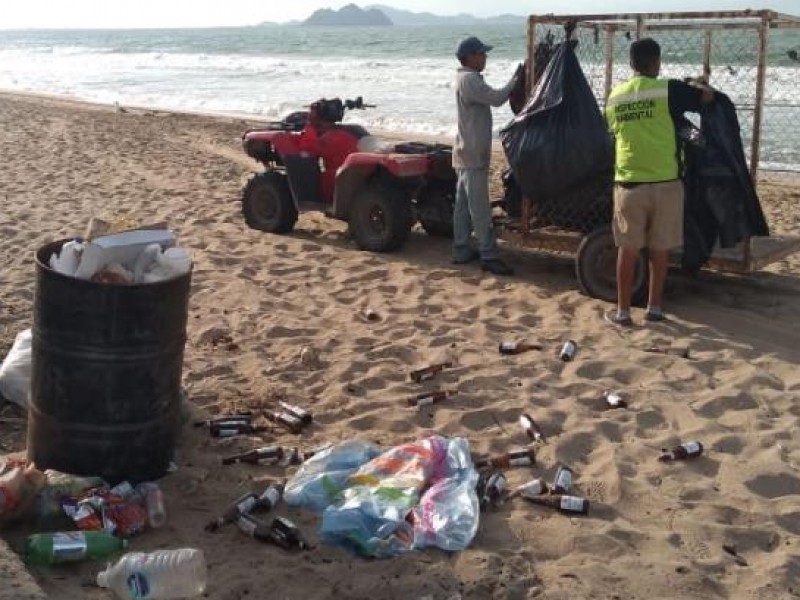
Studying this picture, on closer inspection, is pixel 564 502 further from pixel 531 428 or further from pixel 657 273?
pixel 657 273

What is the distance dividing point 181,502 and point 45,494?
21.0 inches

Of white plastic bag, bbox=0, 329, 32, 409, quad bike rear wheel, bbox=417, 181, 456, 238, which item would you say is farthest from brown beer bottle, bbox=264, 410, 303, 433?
quad bike rear wheel, bbox=417, 181, 456, 238

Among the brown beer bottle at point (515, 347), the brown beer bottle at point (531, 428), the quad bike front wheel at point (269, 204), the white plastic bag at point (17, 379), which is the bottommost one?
the brown beer bottle at point (531, 428)

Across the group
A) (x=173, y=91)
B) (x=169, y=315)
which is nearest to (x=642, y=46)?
(x=169, y=315)

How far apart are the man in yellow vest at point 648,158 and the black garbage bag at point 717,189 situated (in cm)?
24

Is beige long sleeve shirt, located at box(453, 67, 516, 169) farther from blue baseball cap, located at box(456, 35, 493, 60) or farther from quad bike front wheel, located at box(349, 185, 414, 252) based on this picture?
quad bike front wheel, located at box(349, 185, 414, 252)

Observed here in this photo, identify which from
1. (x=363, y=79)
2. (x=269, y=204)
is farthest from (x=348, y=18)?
(x=269, y=204)

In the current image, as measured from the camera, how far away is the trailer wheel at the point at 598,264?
679 cm

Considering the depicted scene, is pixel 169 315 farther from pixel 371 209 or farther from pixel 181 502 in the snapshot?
pixel 371 209

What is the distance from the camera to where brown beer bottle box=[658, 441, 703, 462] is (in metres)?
4.37

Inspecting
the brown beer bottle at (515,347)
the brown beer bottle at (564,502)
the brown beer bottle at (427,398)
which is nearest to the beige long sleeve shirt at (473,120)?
the brown beer bottle at (515,347)

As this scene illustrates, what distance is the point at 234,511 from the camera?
3852 millimetres

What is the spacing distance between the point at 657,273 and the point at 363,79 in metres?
30.9

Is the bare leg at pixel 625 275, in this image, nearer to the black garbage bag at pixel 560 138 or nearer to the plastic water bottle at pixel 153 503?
the black garbage bag at pixel 560 138
